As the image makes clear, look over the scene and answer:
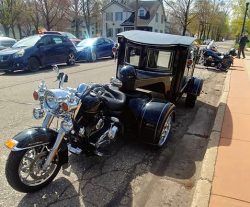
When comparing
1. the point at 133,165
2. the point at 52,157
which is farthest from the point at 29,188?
the point at 133,165

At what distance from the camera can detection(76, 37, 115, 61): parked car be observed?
16266 millimetres

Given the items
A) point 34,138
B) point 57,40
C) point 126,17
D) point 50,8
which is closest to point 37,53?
point 57,40

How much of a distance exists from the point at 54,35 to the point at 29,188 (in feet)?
36.5

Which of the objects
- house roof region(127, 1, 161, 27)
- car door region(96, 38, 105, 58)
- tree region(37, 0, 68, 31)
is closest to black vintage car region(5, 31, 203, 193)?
car door region(96, 38, 105, 58)

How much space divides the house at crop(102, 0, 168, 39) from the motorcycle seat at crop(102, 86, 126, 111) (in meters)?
46.9

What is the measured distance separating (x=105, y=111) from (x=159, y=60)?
8.16 feet

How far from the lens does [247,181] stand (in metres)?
3.76

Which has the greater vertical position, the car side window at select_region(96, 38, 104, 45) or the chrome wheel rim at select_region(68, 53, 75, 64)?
the car side window at select_region(96, 38, 104, 45)

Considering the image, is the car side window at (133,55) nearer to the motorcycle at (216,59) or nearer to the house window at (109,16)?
the motorcycle at (216,59)

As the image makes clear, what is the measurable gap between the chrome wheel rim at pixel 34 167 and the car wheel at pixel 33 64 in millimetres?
9395

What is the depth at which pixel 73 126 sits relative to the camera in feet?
11.6

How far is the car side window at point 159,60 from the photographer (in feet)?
19.6

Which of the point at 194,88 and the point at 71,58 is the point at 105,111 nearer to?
the point at 194,88

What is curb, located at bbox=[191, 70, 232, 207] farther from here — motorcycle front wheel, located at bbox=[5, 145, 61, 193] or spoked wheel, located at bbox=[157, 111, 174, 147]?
motorcycle front wheel, located at bbox=[5, 145, 61, 193]
